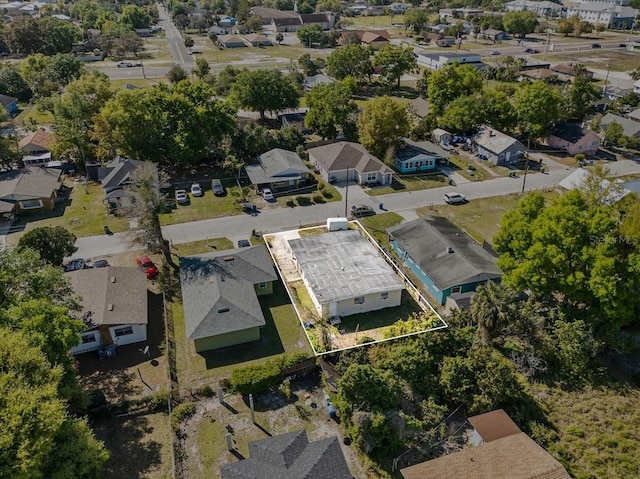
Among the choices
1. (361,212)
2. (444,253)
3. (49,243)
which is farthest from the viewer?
(361,212)

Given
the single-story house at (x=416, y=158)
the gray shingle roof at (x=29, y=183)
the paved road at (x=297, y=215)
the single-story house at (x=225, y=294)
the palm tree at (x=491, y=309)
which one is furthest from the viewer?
the single-story house at (x=416, y=158)

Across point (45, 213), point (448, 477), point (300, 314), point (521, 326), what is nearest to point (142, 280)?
point (300, 314)

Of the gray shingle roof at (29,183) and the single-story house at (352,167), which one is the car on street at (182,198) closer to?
the gray shingle roof at (29,183)

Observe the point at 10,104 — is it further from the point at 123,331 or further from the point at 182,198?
the point at 123,331

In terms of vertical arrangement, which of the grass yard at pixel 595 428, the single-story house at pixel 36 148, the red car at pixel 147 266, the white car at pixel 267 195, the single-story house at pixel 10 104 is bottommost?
the grass yard at pixel 595 428

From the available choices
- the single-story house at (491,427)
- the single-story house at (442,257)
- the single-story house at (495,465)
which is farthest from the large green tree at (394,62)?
the single-story house at (495,465)

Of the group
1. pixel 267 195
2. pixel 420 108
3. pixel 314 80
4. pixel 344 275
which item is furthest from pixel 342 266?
pixel 314 80

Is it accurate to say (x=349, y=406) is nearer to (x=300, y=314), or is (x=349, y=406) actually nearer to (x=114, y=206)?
(x=300, y=314)
